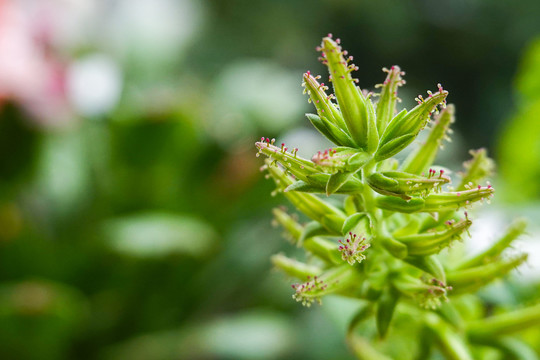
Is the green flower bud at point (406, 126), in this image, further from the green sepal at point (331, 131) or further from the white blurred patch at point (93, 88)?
the white blurred patch at point (93, 88)

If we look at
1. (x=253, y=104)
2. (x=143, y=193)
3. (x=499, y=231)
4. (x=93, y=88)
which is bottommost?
(x=499, y=231)

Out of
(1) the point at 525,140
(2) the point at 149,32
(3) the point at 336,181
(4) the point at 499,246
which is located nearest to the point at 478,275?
(4) the point at 499,246

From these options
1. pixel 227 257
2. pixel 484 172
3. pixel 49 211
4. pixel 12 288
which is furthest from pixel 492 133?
pixel 484 172

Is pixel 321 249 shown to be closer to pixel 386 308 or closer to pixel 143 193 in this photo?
pixel 386 308

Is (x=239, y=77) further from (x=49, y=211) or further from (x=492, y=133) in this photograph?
(x=492, y=133)

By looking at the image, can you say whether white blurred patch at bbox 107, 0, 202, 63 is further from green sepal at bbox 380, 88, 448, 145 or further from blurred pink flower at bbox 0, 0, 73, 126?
green sepal at bbox 380, 88, 448, 145

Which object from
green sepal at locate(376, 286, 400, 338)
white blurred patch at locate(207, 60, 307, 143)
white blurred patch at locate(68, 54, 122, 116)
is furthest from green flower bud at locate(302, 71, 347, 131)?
white blurred patch at locate(68, 54, 122, 116)

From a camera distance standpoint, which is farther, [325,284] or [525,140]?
[525,140]
